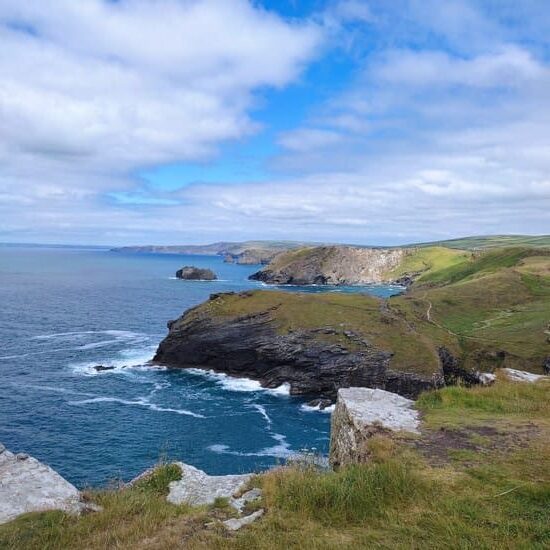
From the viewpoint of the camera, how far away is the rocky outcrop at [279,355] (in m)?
68.8

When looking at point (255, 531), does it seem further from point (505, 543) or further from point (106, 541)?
point (505, 543)

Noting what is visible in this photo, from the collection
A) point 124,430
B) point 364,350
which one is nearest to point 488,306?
point 364,350

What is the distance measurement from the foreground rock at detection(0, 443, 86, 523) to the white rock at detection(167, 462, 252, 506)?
3002mm

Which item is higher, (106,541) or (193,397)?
(106,541)

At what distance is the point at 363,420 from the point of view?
1684 centimetres

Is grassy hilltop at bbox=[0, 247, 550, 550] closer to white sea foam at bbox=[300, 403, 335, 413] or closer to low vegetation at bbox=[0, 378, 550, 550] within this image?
→ low vegetation at bbox=[0, 378, 550, 550]

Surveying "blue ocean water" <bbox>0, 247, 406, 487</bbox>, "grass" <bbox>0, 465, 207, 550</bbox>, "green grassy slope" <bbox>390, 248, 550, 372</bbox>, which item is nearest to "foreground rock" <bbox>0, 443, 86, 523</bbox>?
"grass" <bbox>0, 465, 207, 550</bbox>

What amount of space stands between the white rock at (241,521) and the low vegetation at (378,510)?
10.4 inches

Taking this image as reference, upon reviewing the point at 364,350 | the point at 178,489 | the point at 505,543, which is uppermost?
the point at 505,543

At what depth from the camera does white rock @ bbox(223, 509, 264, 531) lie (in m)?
11.2

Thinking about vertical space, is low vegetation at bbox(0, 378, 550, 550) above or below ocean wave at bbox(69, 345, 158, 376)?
above

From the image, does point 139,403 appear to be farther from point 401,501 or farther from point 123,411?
point 401,501

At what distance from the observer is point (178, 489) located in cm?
1545

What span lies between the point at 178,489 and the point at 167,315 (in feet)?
359
